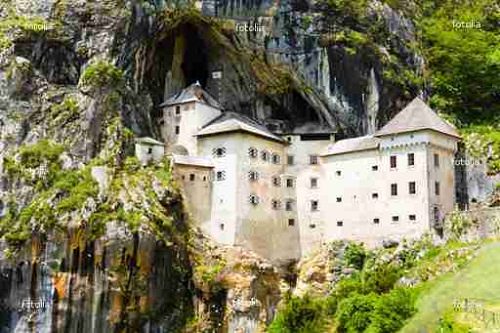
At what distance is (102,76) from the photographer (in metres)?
66.2

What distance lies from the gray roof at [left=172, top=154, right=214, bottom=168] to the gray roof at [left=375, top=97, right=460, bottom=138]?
13.4 m

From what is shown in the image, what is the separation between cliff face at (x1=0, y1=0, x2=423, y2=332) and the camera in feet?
199

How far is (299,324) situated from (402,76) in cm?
2483

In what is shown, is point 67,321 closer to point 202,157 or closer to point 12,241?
point 12,241

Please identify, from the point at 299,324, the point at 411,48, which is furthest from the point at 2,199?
the point at 411,48

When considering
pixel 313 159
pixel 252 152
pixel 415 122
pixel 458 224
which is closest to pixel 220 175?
pixel 252 152

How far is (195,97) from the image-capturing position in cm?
6906

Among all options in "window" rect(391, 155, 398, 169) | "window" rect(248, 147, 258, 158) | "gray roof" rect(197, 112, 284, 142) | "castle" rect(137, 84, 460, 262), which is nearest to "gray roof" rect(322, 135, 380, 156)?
"castle" rect(137, 84, 460, 262)

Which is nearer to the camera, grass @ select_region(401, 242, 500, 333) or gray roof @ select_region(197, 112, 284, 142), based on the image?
grass @ select_region(401, 242, 500, 333)

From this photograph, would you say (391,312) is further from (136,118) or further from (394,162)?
(136,118)

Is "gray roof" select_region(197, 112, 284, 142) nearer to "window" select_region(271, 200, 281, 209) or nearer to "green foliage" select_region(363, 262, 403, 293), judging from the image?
"window" select_region(271, 200, 281, 209)

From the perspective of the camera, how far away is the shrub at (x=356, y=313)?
163 feet

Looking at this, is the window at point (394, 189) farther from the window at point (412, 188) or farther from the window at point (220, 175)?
the window at point (220, 175)

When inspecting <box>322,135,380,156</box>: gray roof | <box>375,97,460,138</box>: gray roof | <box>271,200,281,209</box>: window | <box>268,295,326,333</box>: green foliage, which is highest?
<box>375,97,460,138</box>: gray roof
